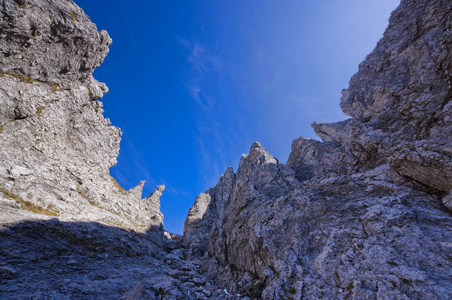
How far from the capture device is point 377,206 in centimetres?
1930

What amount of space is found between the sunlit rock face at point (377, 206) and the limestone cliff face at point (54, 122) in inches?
944

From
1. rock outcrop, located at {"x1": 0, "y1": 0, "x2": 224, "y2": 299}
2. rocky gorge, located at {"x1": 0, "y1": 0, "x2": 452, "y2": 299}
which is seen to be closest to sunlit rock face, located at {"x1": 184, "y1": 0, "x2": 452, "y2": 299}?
rocky gorge, located at {"x1": 0, "y1": 0, "x2": 452, "y2": 299}

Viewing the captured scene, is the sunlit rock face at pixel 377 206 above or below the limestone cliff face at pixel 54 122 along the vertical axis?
below

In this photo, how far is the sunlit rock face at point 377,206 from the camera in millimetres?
15117

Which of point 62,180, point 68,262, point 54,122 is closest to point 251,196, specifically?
point 68,262

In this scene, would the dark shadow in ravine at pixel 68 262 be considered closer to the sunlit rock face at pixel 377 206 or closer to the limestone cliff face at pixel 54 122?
the limestone cliff face at pixel 54 122

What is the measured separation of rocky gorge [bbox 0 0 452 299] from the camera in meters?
16.5

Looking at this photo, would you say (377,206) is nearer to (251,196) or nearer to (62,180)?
(251,196)

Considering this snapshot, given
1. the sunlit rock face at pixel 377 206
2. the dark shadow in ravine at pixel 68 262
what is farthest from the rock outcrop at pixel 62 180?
the sunlit rock face at pixel 377 206

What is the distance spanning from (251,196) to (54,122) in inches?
1463

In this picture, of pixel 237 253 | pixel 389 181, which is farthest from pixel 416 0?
pixel 237 253

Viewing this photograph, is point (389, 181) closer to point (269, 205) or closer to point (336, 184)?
point (336, 184)

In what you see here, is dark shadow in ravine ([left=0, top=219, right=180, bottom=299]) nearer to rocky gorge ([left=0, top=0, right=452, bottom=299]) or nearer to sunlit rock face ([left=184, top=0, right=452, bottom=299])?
rocky gorge ([left=0, top=0, right=452, bottom=299])

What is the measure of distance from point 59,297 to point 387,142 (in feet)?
115
